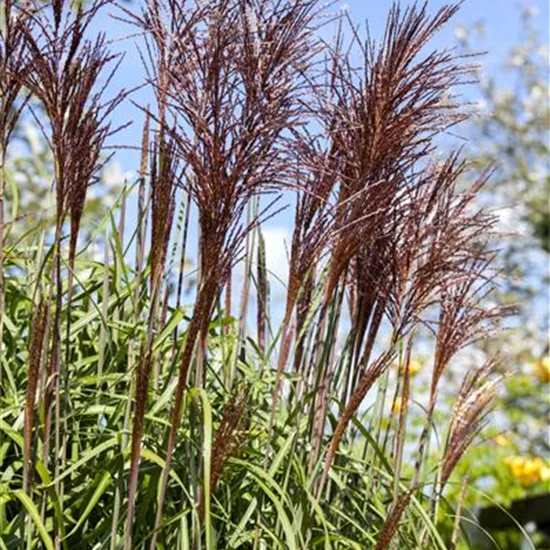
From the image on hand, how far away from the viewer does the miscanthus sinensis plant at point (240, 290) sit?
2.12 meters

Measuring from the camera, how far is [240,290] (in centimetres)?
286

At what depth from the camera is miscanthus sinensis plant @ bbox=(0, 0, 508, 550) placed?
212 centimetres

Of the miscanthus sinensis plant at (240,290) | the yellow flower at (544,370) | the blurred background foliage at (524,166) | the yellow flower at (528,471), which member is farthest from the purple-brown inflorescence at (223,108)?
the blurred background foliage at (524,166)

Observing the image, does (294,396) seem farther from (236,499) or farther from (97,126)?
(97,126)

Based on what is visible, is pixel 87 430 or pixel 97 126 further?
pixel 87 430

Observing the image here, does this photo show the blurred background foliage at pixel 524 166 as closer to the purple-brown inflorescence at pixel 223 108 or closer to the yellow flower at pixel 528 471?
the yellow flower at pixel 528 471

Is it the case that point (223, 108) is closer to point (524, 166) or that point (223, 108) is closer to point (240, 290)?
point (240, 290)

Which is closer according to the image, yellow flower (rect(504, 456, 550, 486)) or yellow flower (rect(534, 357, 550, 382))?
yellow flower (rect(504, 456, 550, 486))

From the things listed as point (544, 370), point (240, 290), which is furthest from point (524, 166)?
point (240, 290)

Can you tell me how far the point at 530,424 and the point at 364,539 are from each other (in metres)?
9.53

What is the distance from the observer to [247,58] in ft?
7.09

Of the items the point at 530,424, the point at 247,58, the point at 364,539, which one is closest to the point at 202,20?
the point at 247,58

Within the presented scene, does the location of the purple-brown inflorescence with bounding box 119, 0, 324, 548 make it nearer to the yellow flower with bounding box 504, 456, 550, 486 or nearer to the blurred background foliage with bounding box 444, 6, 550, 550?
the yellow flower with bounding box 504, 456, 550, 486

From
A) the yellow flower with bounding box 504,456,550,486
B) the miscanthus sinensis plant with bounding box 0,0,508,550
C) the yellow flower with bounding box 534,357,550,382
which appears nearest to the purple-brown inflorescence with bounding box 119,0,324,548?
the miscanthus sinensis plant with bounding box 0,0,508,550
